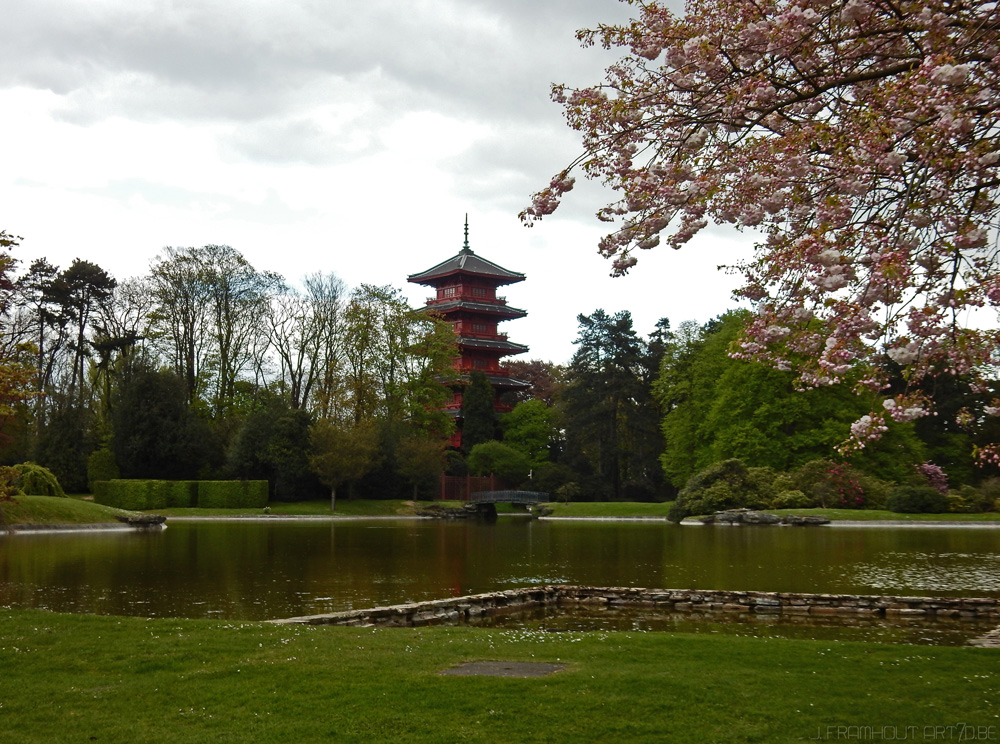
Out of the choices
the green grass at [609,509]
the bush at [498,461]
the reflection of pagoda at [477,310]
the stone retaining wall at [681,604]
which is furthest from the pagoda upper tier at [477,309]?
the stone retaining wall at [681,604]

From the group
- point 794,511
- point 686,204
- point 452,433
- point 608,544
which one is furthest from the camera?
point 452,433

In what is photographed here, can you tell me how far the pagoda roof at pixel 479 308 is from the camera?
6481 cm

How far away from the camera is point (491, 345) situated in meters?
64.6

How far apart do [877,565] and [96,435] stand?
3980 centimetres

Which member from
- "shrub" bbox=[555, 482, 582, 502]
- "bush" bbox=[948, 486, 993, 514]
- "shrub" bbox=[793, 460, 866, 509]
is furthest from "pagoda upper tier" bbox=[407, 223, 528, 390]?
"bush" bbox=[948, 486, 993, 514]

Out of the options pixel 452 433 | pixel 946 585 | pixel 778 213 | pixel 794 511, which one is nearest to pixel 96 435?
pixel 452 433

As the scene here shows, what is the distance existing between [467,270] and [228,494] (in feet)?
91.7

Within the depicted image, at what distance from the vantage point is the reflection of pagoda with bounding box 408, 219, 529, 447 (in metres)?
64.4

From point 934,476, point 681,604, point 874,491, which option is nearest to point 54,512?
point 681,604

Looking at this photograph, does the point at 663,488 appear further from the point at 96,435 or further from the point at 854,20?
the point at 854,20

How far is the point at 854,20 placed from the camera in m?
6.47

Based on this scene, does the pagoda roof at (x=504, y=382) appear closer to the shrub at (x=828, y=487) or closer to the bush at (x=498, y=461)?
the bush at (x=498, y=461)

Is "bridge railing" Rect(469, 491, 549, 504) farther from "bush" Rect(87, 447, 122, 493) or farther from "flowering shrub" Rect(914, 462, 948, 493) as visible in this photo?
"flowering shrub" Rect(914, 462, 948, 493)

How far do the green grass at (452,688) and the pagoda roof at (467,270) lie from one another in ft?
189
